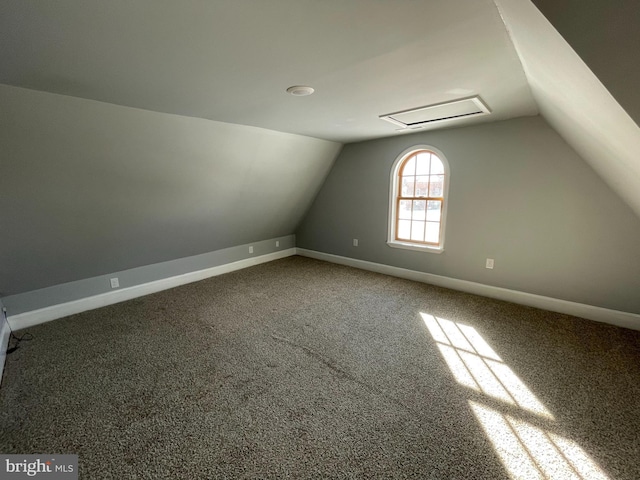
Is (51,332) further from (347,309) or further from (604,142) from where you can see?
(604,142)

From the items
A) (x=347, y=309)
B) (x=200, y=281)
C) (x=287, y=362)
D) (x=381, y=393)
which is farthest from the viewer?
(x=200, y=281)

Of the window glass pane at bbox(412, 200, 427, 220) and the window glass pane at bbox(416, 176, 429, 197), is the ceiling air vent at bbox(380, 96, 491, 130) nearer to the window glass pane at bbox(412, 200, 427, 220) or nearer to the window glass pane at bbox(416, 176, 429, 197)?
the window glass pane at bbox(416, 176, 429, 197)

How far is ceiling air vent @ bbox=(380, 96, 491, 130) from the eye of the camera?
2.45 metres

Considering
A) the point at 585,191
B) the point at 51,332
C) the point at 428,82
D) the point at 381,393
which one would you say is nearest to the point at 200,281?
the point at 51,332

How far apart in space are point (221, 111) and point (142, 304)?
8.05 feet

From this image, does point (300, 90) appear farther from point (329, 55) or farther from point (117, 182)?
point (117, 182)

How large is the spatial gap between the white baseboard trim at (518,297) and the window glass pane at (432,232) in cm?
51

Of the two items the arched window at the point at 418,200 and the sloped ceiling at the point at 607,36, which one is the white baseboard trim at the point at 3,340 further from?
the arched window at the point at 418,200

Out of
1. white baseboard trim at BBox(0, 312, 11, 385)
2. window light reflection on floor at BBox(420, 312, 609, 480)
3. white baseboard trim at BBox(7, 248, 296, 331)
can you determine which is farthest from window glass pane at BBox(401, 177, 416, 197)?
white baseboard trim at BBox(0, 312, 11, 385)

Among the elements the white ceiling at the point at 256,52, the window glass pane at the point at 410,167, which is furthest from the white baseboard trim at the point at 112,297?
the window glass pane at the point at 410,167

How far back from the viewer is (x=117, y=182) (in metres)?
2.63

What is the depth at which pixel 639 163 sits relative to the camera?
149 centimetres

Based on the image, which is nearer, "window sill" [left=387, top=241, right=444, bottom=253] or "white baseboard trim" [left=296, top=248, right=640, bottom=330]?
"white baseboard trim" [left=296, top=248, right=640, bottom=330]

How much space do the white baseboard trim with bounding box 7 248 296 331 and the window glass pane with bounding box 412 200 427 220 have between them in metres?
2.82
